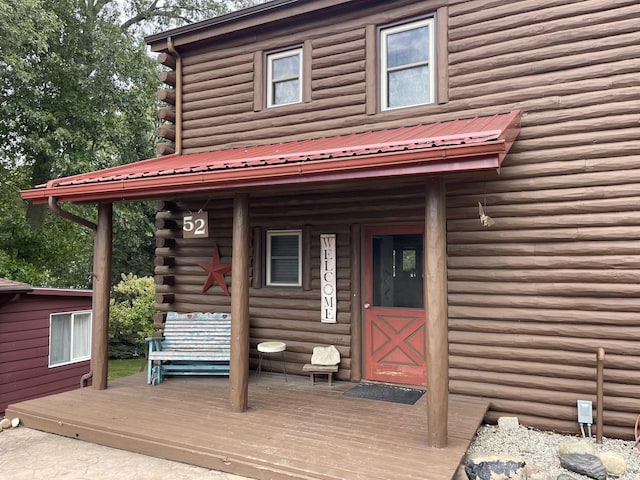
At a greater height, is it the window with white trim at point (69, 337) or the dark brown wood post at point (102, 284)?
the dark brown wood post at point (102, 284)

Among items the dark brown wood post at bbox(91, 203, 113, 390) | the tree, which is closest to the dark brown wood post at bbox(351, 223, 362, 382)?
the dark brown wood post at bbox(91, 203, 113, 390)

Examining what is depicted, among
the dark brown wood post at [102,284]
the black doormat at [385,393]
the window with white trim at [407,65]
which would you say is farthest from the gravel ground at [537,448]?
the dark brown wood post at [102,284]

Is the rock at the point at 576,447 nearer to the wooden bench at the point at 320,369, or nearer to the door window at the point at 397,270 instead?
the door window at the point at 397,270

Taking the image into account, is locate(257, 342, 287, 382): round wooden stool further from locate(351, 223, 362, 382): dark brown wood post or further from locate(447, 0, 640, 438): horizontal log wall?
locate(447, 0, 640, 438): horizontal log wall

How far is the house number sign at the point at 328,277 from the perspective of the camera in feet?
20.5

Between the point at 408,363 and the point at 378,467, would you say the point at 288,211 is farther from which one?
the point at 378,467

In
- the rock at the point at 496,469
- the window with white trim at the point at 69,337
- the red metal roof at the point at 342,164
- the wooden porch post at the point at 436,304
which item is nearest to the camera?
the rock at the point at 496,469

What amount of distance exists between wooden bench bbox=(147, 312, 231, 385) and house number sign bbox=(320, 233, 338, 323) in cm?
148

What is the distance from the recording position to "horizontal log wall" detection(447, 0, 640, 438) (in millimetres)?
4633

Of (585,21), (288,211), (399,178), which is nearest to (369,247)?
(288,211)

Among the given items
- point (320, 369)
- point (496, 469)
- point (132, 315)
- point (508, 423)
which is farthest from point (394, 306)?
point (132, 315)

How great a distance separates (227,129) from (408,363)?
14.9 ft

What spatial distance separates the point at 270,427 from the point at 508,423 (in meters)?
2.62

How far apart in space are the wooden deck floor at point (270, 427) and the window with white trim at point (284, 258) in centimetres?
154
